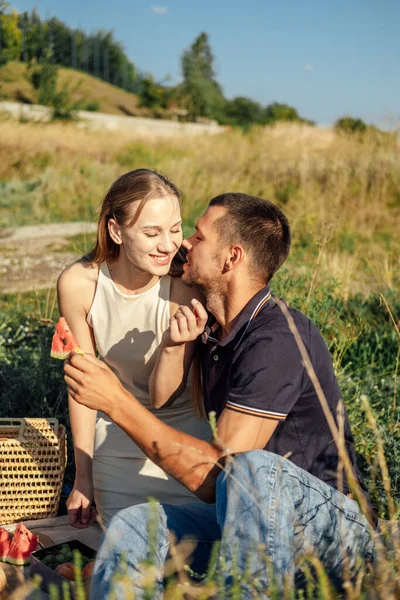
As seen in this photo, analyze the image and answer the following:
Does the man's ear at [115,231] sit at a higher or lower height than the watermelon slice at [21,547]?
higher

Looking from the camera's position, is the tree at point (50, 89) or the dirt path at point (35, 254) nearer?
the dirt path at point (35, 254)

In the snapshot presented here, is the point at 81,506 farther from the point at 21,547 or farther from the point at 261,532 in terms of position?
the point at 261,532

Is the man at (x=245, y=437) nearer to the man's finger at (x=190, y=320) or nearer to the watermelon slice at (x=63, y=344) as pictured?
the man's finger at (x=190, y=320)

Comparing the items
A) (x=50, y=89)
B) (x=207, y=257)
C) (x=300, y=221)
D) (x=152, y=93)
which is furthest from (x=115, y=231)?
(x=152, y=93)

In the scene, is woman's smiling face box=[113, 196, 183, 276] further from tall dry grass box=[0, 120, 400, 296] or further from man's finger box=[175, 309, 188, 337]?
tall dry grass box=[0, 120, 400, 296]

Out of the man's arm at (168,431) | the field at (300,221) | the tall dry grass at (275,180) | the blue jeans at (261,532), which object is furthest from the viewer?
the tall dry grass at (275,180)

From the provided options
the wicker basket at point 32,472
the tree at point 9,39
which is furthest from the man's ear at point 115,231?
the tree at point 9,39

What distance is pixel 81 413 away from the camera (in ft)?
11.6

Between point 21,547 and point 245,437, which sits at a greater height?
point 245,437

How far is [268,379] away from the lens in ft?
8.25

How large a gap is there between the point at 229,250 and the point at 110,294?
898mm

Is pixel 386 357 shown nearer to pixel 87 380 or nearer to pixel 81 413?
pixel 81 413

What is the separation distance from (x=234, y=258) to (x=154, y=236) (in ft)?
1.98

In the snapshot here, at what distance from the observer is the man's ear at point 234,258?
2918mm
